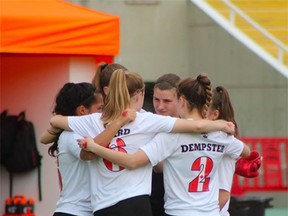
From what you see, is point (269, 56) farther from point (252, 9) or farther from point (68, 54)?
point (68, 54)

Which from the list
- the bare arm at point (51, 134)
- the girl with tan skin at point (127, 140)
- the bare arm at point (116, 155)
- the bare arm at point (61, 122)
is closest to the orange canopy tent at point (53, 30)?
the bare arm at point (51, 134)

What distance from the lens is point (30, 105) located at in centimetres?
884

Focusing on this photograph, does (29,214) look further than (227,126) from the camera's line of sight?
Yes

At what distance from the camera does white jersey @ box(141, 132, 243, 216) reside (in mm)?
4496

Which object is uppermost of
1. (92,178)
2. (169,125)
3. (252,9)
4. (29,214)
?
(252,9)

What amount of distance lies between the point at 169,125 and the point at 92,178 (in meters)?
0.50

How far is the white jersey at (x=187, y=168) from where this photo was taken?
177 inches

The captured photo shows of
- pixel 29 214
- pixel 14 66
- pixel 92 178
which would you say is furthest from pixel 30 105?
pixel 92 178

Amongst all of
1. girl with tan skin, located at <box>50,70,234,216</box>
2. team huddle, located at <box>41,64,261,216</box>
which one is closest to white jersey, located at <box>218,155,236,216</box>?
team huddle, located at <box>41,64,261,216</box>

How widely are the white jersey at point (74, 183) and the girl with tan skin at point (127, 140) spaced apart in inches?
8.6

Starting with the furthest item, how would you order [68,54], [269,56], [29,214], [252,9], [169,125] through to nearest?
[252,9] → [269,56] → [29,214] → [68,54] → [169,125]

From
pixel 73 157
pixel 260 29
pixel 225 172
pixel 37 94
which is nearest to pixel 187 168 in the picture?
pixel 225 172

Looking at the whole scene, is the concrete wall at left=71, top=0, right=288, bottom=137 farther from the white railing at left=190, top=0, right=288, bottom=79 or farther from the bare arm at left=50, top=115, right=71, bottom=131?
the bare arm at left=50, top=115, right=71, bottom=131

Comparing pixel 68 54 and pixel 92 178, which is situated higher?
pixel 68 54
